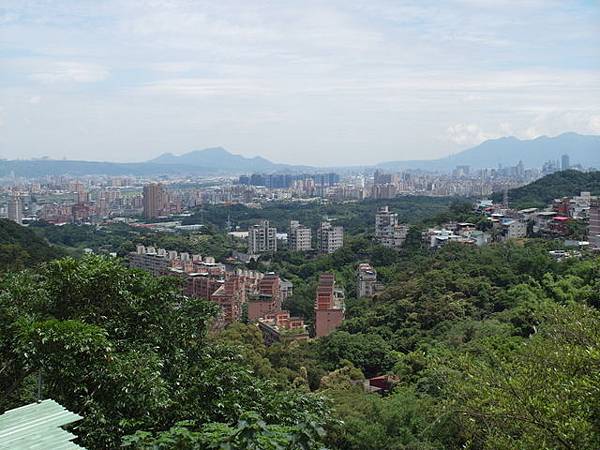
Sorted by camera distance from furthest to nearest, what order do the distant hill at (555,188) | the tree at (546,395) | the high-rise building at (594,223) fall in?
the distant hill at (555,188), the high-rise building at (594,223), the tree at (546,395)

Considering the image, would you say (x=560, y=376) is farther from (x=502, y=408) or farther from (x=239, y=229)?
(x=239, y=229)

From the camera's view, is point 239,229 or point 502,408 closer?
point 502,408

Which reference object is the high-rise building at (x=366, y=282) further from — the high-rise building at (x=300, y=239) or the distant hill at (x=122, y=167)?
the distant hill at (x=122, y=167)

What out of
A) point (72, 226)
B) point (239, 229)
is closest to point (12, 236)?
point (72, 226)

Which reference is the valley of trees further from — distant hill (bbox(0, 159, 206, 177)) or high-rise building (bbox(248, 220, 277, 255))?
distant hill (bbox(0, 159, 206, 177))

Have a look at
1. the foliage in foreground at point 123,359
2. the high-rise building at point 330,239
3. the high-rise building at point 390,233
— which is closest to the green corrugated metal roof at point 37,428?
the foliage in foreground at point 123,359

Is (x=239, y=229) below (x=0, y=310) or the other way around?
below
